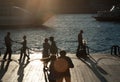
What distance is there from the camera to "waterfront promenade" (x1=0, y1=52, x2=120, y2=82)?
17766mm

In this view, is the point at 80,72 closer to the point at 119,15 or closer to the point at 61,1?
the point at 119,15

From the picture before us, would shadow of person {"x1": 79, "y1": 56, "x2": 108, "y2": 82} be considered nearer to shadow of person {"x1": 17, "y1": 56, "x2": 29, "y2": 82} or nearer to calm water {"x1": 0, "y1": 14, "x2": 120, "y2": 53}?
shadow of person {"x1": 17, "y1": 56, "x2": 29, "y2": 82}

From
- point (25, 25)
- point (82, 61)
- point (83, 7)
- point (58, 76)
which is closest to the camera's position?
point (58, 76)

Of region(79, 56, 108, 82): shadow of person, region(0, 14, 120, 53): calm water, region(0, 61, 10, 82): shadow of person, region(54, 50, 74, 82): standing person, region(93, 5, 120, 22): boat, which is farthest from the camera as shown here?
region(93, 5, 120, 22): boat

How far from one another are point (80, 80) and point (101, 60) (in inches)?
246

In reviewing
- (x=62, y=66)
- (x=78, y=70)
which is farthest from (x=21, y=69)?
(x=62, y=66)

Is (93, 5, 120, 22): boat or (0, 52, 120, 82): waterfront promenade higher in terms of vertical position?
(93, 5, 120, 22): boat

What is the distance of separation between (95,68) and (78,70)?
3.58ft

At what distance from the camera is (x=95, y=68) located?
20484mm

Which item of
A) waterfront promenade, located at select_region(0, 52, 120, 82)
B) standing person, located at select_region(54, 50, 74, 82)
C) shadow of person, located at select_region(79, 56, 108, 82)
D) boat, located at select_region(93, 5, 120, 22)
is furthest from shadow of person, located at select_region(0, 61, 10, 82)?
boat, located at select_region(93, 5, 120, 22)

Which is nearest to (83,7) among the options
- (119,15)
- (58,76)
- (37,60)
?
(119,15)

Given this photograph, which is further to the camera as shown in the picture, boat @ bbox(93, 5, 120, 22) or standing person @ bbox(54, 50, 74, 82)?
boat @ bbox(93, 5, 120, 22)

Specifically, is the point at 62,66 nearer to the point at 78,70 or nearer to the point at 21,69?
the point at 78,70

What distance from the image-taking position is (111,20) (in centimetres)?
9250
